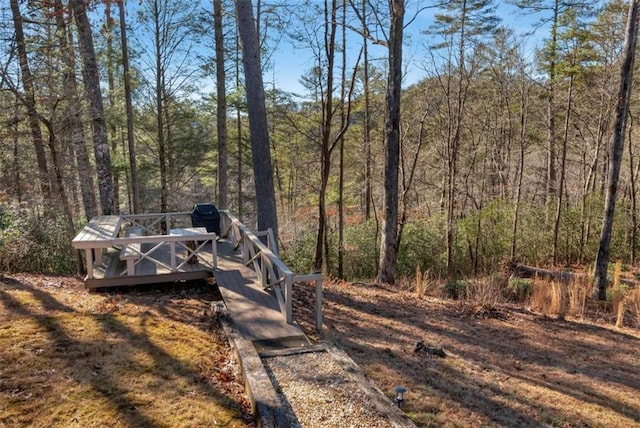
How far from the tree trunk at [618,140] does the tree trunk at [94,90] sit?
972 cm

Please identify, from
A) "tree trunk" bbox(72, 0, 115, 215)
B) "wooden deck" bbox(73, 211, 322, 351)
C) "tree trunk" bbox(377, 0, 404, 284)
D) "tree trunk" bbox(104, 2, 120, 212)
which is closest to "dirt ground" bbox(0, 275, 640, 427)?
"wooden deck" bbox(73, 211, 322, 351)

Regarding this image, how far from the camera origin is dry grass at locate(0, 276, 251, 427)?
2.88 meters

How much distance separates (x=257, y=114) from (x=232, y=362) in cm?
448

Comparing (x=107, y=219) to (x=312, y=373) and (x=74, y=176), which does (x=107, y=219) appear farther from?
(x=312, y=373)

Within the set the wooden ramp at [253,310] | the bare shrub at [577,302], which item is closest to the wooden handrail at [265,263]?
the wooden ramp at [253,310]

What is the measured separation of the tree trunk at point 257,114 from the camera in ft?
22.3

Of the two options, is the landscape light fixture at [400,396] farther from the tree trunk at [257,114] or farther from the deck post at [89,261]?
the deck post at [89,261]

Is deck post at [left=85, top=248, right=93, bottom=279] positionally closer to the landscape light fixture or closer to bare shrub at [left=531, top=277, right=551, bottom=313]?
the landscape light fixture

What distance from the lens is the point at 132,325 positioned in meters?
4.39

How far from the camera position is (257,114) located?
6992 millimetres

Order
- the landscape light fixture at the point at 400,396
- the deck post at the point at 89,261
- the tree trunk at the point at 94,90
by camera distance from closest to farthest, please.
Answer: the landscape light fixture at the point at 400,396 → the deck post at the point at 89,261 → the tree trunk at the point at 94,90

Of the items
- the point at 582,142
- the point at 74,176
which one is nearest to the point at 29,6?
the point at 74,176

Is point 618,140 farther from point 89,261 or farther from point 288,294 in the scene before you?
point 89,261

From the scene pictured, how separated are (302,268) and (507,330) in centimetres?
732
